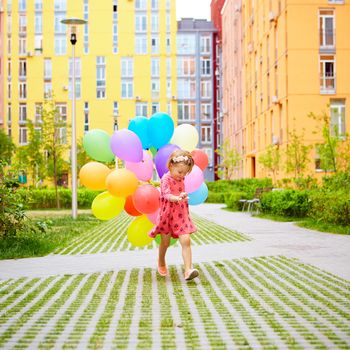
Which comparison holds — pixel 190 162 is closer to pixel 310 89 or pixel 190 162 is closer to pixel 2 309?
pixel 2 309

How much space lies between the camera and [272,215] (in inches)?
960

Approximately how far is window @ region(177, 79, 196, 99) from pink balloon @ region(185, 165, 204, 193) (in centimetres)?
7635

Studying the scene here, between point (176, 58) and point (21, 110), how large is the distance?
1923 cm

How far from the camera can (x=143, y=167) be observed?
9.20 meters

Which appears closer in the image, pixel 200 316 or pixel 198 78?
pixel 200 316

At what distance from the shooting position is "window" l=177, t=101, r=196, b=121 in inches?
3351

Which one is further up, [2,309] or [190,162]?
[190,162]

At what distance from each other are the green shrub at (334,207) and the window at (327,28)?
25030 mm

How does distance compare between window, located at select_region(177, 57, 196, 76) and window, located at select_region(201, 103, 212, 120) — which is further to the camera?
window, located at select_region(201, 103, 212, 120)

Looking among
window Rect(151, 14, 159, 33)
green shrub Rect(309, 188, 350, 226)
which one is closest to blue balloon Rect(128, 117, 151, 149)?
green shrub Rect(309, 188, 350, 226)

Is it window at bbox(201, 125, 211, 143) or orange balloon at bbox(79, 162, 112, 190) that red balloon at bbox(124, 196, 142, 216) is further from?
window at bbox(201, 125, 211, 143)

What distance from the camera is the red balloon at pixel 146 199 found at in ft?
28.6

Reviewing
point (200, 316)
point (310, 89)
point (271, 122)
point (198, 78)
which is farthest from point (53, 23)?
point (200, 316)

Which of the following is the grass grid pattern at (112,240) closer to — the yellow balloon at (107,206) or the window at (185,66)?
the yellow balloon at (107,206)
